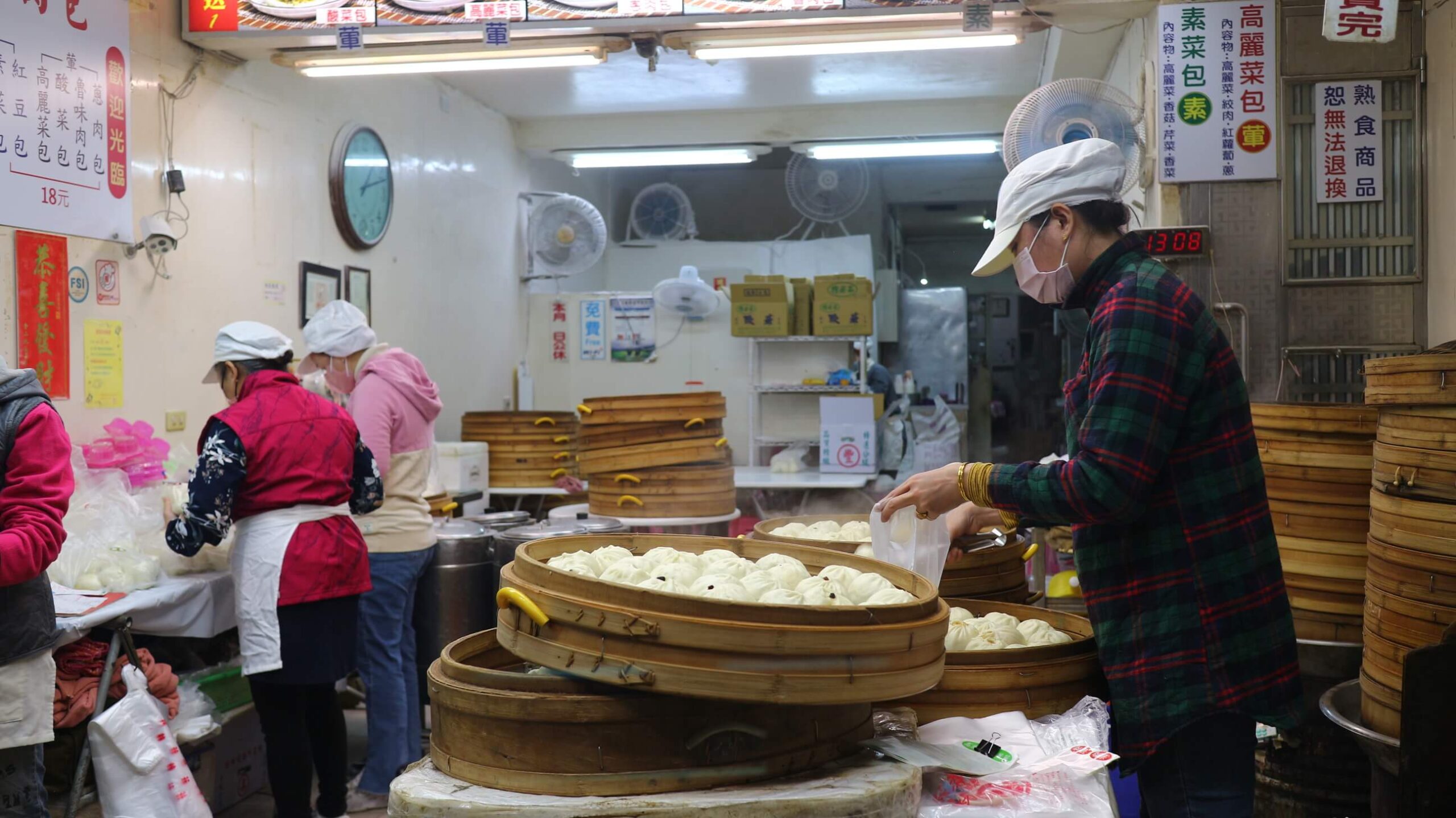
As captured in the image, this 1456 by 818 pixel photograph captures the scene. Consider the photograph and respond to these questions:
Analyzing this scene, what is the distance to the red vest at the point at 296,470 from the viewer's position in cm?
365

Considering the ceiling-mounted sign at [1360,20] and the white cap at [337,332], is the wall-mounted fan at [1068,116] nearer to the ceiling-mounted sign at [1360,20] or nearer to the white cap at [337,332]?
the ceiling-mounted sign at [1360,20]

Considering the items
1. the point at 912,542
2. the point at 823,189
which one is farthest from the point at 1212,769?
the point at 823,189

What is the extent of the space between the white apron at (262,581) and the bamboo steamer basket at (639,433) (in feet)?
8.00

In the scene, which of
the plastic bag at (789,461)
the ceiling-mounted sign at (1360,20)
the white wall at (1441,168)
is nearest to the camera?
the ceiling-mounted sign at (1360,20)

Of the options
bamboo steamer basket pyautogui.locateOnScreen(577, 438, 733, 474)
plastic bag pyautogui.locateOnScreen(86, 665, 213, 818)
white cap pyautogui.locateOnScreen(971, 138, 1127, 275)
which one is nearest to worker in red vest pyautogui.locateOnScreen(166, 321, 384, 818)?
plastic bag pyautogui.locateOnScreen(86, 665, 213, 818)

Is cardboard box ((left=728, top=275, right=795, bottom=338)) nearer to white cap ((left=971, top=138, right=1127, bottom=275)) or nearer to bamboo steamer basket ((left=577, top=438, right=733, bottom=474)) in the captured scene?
bamboo steamer basket ((left=577, top=438, right=733, bottom=474))

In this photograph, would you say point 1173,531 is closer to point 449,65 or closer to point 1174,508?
point 1174,508

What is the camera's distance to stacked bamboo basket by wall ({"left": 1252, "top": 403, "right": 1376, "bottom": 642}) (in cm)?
339

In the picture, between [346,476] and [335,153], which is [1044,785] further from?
[335,153]

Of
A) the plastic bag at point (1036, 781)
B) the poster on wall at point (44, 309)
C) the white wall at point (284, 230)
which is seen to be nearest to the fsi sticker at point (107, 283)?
the white wall at point (284, 230)

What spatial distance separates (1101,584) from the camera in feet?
6.79

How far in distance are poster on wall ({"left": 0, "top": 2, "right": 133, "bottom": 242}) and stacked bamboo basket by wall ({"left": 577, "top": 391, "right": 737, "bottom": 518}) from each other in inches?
98.0

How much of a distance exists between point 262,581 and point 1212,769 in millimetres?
3013

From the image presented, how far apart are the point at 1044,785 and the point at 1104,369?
28.9 inches
